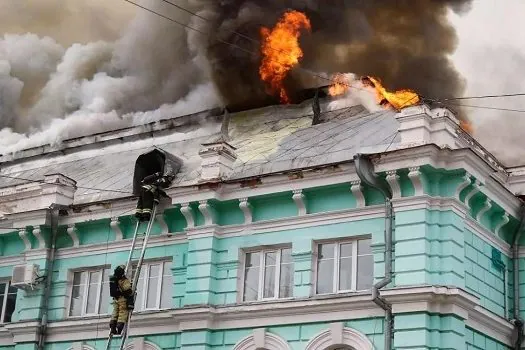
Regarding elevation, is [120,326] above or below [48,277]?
below

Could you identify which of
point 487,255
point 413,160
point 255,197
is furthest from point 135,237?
point 487,255

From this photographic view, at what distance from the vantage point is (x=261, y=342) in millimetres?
19047

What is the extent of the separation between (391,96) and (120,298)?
864cm

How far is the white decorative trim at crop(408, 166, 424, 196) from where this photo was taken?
17.9 m

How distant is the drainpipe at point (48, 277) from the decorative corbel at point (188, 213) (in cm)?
369

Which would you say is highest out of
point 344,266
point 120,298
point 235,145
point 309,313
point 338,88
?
point 338,88

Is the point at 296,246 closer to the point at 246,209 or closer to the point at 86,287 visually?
the point at 246,209

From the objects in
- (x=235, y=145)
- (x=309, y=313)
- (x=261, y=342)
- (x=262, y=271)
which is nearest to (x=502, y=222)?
(x=309, y=313)

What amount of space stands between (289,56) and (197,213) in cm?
801

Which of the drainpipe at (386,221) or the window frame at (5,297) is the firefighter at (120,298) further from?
the drainpipe at (386,221)

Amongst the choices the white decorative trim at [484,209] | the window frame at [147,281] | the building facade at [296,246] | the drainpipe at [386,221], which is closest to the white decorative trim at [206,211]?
the building facade at [296,246]

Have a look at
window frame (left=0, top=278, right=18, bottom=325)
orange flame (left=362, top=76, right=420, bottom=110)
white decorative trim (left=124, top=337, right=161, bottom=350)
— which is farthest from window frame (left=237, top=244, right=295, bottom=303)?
window frame (left=0, top=278, right=18, bottom=325)

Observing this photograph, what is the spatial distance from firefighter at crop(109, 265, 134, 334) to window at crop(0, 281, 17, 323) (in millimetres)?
4923

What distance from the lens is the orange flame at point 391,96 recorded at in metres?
23.0
